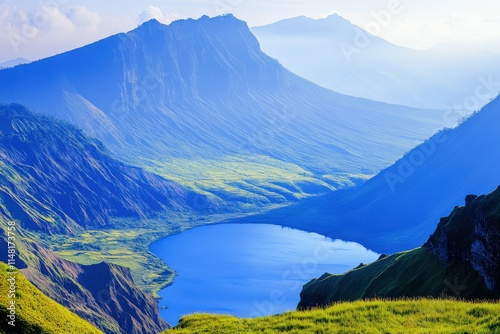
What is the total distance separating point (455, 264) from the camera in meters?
53.4

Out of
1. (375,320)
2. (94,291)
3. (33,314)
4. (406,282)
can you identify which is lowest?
(375,320)

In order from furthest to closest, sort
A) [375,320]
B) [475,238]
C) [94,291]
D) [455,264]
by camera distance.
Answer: [94,291] < [455,264] < [475,238] < [375,320]

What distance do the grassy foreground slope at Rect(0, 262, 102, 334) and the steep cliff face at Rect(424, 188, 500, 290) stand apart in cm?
3085

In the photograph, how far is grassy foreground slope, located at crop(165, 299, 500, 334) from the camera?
2917 cm

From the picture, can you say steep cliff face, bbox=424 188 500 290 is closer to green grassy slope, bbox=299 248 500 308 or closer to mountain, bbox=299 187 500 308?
mountain, bbox=299 187 500 308

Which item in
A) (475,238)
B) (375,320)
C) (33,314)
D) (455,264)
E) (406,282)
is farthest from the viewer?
(406,282)

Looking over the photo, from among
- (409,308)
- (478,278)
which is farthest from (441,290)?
(409,308)

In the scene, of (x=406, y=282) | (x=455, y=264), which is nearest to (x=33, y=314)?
(x=455, y=264)

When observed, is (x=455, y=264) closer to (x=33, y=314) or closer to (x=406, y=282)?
(x=406, y=282)

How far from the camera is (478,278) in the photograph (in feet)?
158

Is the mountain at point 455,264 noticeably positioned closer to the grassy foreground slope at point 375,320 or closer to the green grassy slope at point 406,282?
the green grassy slope at point 406,282

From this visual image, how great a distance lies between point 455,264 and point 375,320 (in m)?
25.5

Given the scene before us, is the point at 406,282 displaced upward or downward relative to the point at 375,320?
upward

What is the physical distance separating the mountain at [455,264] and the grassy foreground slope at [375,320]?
1498 centimetres
